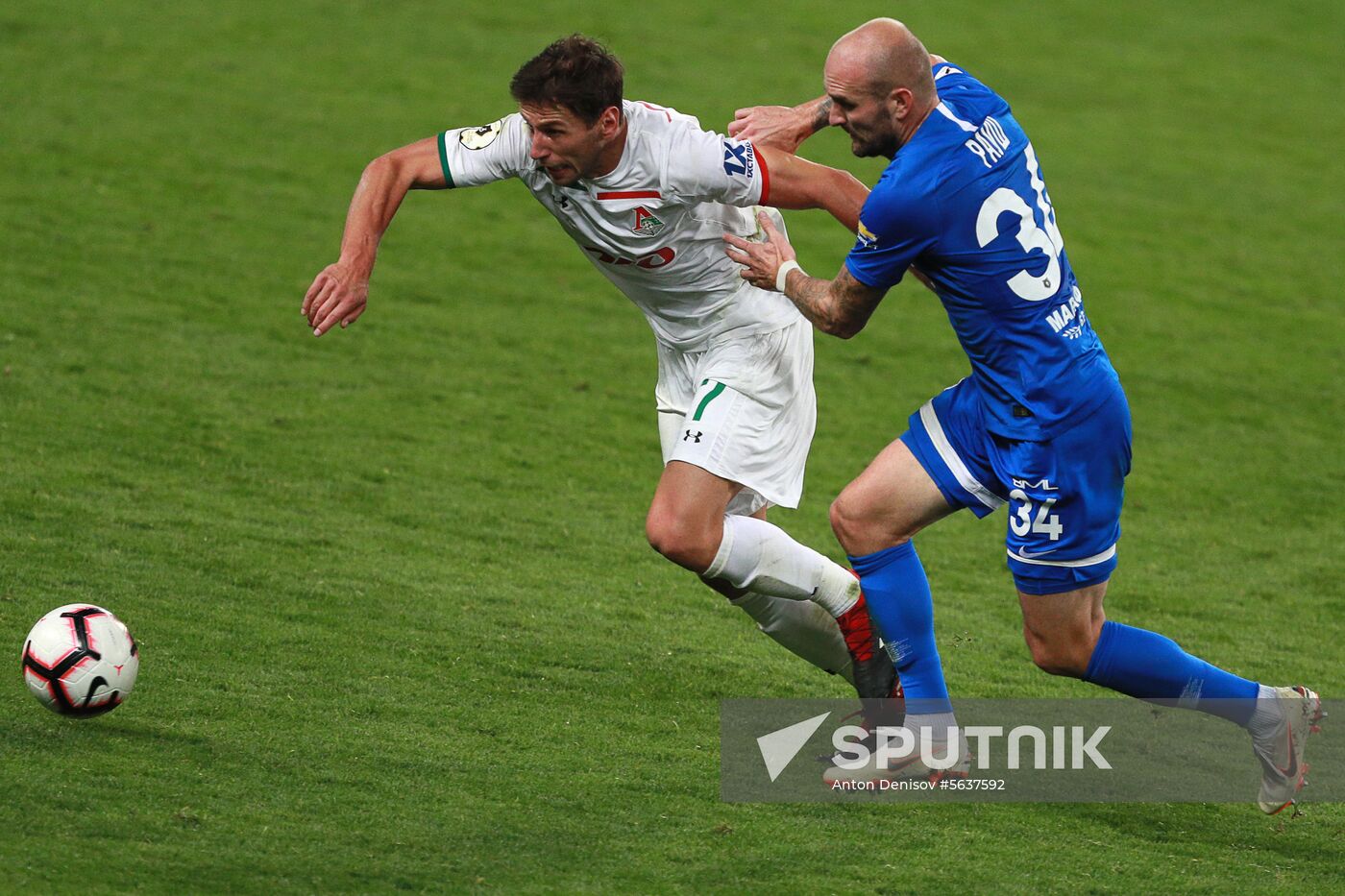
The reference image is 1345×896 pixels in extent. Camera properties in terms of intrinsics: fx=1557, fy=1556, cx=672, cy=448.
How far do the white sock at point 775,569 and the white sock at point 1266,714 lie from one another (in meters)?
1.24

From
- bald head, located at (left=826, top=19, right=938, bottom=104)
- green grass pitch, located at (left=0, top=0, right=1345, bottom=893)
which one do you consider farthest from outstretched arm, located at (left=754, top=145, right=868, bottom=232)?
green grass pitch, located at (left=0, top=0, right=1345, bottom=893)

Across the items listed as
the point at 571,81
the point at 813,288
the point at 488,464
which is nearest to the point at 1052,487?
the point at 813,288

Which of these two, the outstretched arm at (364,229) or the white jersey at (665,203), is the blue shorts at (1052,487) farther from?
the outstretched arm at (364,229)

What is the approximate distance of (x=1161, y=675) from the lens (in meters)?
4.57

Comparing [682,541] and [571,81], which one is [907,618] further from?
[571,81]

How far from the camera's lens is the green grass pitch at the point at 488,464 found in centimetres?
418

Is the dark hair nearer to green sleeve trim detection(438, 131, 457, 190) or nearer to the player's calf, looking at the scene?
green sleeve trim detection(438, 131, 457, 190)

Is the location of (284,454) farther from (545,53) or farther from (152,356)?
(545,53)

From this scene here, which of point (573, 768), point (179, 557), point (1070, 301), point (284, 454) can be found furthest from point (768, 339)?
point (284, 454)

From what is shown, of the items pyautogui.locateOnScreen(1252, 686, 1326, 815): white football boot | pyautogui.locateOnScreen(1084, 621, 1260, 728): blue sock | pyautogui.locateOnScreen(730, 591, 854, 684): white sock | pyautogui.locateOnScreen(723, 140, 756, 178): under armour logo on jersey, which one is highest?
pyautogui.locateOnScreen(723, 140, 756, 178): under armour logo on jersey

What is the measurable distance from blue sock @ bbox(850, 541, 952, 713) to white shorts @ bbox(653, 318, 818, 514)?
1.54 feet

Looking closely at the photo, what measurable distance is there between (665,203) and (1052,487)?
1.52 meters

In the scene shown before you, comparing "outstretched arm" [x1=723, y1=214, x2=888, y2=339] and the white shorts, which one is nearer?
"outstretched arm" [x1=723, y1=214, x2=888, y2=339]

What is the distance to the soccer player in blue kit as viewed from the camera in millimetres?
4320
